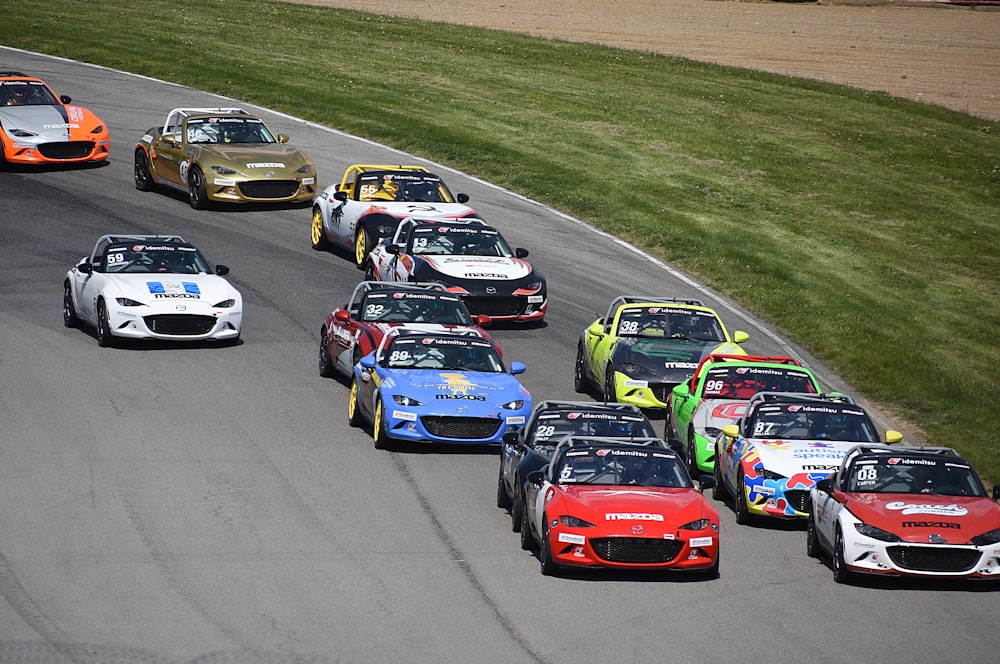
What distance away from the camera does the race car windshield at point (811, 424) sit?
1861 centimetres

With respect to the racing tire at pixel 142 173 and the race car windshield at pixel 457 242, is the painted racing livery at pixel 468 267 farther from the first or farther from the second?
the racing tire at pixel 142 173

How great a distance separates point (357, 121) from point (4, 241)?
15.1 meters

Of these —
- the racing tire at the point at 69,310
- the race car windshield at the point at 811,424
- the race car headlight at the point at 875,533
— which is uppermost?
the race car headlight at the point at 875,533

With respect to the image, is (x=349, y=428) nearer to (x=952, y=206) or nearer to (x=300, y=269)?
(x=300, y=269)

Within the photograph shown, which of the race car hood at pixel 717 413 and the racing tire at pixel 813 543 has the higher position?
the racing tire at pixel 813 543

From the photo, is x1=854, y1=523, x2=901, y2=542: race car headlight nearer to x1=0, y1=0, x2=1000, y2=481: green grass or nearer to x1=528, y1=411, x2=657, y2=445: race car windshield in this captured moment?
x1=528, y1=411, x2=657, y2=445: race car windshield

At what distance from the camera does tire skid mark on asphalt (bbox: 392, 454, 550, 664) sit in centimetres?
1296

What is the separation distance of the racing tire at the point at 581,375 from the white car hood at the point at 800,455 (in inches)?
230

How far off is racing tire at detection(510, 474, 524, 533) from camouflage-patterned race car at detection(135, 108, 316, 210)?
55.2 ft

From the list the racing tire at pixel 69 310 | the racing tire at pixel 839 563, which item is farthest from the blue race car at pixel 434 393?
the racing tire at pixel 69 310

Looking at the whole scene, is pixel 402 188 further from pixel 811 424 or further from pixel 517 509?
pixel 517 509

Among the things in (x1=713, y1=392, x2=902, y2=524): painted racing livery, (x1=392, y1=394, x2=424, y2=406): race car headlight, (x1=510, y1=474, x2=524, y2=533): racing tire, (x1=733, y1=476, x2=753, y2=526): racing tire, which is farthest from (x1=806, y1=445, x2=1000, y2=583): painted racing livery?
(x1=392, y1=394, x2=424, y2=406): race car headlight

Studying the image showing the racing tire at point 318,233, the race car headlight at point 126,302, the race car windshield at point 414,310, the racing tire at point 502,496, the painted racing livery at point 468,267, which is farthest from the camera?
the racing tire at point 318,233

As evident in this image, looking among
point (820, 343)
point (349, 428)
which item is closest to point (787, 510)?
point (349, 428)
